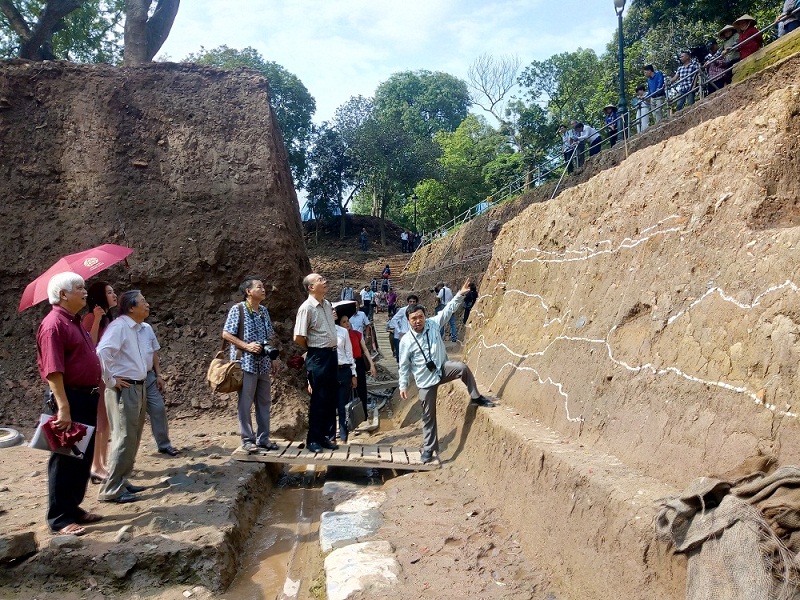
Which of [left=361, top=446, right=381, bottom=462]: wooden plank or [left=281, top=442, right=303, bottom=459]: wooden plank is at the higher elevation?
Result: [left=281, top=442, right=303, bottom=459]: wooden plank

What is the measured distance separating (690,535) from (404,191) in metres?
31.2

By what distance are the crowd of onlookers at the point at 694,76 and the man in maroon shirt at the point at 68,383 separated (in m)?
9.49

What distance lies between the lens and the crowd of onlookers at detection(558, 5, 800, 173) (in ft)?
30.7

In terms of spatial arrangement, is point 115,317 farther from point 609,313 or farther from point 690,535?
point 690,535

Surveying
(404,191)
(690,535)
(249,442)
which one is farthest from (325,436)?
(404,191)

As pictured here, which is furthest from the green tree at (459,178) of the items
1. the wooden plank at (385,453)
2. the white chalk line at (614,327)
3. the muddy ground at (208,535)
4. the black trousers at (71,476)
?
the black trousers at (71,476)

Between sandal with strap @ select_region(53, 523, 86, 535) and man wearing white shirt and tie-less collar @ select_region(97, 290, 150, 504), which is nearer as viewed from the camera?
sandal with strap @ select_region(53, 523, 86, 535)

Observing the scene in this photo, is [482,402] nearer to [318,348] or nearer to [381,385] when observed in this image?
[318,348]

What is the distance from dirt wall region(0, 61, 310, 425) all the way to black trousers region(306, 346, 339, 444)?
211 centimetres

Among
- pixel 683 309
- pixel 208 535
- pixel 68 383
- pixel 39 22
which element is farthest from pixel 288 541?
pixel 39 22

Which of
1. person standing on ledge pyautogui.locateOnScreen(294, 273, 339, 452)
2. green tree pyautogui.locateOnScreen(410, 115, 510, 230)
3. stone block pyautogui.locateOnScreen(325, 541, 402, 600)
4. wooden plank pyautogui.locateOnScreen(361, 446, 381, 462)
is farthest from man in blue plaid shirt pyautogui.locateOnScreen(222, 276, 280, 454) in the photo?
green tree pyautogui.locateOnScreen(410, 115, 510, 230)

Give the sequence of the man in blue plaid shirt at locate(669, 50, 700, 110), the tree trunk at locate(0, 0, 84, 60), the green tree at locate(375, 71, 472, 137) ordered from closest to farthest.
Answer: the man in blue plaid shirt at locate(669, 50, 700, 110) < the tree trunk at locate(0, 0, 84, 60) < the green tree at locate(375, 71, 472, 137)

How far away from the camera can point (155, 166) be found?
891cm

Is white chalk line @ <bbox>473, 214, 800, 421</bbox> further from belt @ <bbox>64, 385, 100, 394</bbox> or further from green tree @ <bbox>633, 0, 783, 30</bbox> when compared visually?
green tree @ <bbox>633, 0, 783, 30</bbox>
